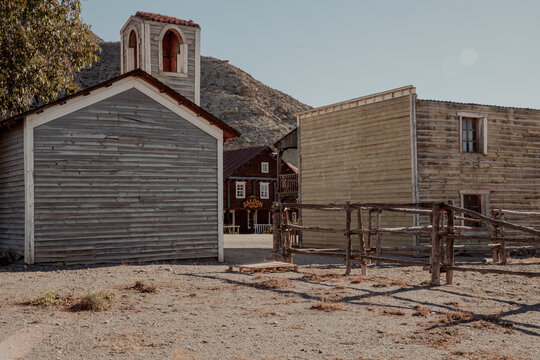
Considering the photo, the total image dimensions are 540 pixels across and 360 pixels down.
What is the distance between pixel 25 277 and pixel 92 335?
7.06 meters

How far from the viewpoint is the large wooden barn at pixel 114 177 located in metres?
15.6

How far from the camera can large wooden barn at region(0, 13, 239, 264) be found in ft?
51.1

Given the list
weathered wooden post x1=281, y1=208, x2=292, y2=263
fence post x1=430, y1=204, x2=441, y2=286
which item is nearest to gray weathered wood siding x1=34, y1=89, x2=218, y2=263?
weathered wooden post x1=281, y1=208, x2=292, y2=263

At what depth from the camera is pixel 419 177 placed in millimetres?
20750

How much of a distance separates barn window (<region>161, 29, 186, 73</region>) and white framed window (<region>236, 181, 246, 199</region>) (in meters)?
29.7

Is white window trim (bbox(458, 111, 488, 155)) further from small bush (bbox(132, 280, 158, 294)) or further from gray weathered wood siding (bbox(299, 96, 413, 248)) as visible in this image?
small bush (bbox(132, 280, 158, 294))

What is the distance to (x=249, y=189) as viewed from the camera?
5050cm

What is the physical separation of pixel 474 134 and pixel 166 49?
12.5m

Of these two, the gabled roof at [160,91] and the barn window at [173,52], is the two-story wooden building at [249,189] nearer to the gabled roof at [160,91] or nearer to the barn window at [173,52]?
the barn window at [173,52]

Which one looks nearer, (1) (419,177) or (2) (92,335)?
(2) (92,335)

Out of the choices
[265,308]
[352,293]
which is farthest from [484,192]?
[265,308]

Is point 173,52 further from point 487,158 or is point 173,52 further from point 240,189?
point 240,189

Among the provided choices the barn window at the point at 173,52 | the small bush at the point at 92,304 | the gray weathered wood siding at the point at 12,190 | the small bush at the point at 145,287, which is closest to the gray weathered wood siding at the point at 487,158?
the barn window at the point at 173,52

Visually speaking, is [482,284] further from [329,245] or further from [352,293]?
[329,245]
